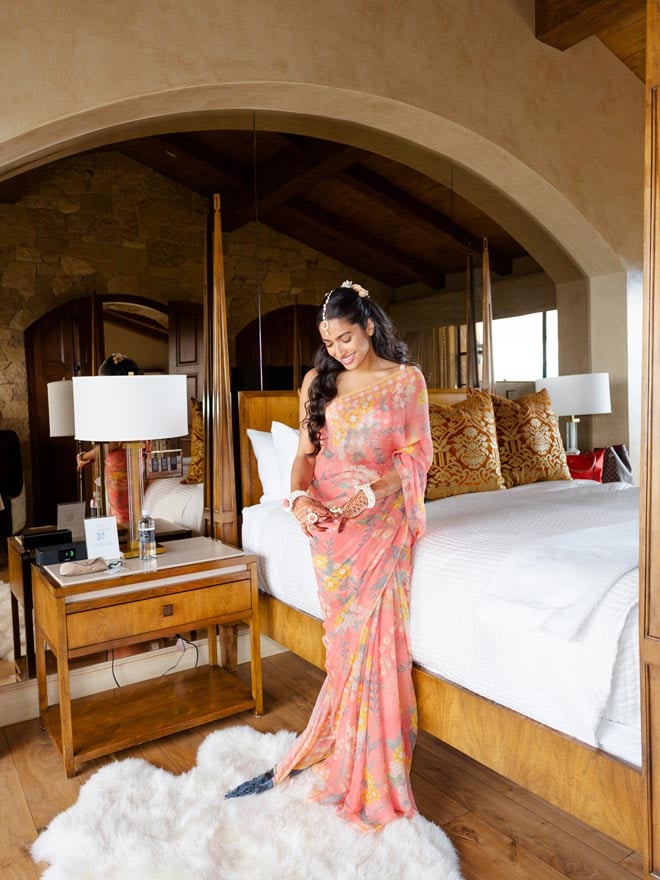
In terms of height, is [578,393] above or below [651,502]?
above

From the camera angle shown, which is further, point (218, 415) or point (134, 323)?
point (218, 415)

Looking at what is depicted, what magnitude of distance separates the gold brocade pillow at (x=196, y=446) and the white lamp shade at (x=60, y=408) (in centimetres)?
57

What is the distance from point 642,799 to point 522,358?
2998 mm

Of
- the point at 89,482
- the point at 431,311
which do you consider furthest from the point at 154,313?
the point at 431,311

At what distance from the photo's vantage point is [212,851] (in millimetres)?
1876

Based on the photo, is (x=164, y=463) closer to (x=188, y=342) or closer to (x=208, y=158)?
(x=188, y=342)

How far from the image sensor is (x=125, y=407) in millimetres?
2551

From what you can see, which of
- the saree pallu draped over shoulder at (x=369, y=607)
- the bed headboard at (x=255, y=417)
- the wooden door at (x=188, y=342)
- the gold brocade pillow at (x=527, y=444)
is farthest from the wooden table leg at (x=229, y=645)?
the gold brocade pillow at (x=527, y=444)

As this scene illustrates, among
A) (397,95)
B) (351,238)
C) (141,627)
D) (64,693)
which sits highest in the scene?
(397,95)

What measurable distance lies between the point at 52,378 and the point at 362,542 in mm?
1366

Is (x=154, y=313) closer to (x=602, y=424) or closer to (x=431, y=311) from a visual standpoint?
(x=431, y=311)

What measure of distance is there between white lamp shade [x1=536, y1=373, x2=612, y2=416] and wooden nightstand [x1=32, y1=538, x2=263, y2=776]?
2452mm

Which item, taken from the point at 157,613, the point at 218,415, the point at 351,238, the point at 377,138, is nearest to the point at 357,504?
the point at 157,613

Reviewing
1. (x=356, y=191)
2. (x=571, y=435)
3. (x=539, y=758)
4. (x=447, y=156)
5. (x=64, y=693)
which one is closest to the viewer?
(x=539, y=758)
